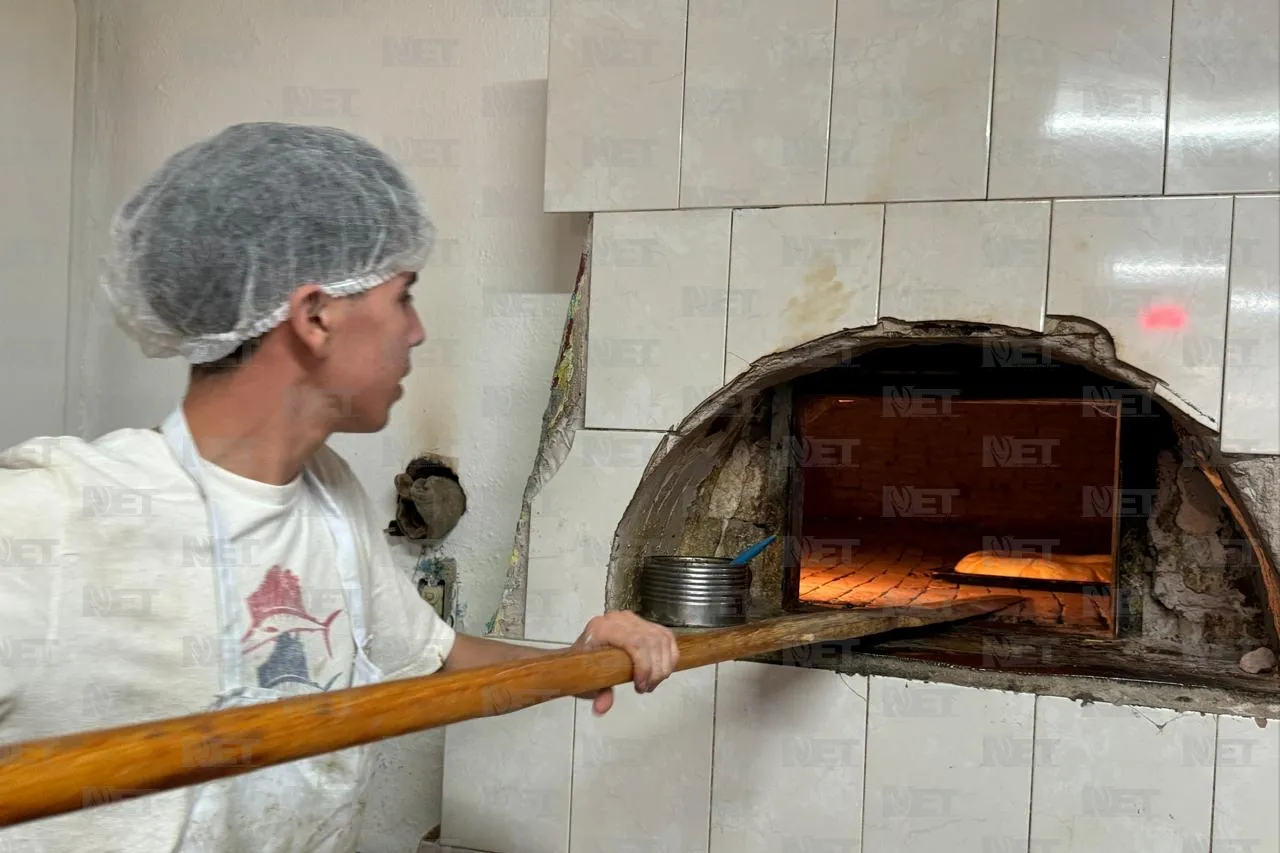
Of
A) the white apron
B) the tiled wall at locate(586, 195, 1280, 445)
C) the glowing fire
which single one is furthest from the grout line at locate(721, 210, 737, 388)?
the glowing fire

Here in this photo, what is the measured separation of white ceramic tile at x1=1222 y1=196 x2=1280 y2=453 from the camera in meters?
1.76

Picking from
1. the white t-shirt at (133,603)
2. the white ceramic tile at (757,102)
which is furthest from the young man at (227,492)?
the white ceramic tile at (757,102)

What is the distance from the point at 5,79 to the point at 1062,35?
8.11 ft

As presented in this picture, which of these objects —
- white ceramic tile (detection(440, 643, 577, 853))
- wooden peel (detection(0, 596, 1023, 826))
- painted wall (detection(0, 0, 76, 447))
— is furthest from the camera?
painted wall (detection(0, 0, 76, 447))

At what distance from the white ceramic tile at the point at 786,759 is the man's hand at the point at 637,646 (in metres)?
0.66

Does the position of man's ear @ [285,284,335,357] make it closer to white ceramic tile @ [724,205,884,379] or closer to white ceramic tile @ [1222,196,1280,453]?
white ceramic tile @ [724,205,884,379]

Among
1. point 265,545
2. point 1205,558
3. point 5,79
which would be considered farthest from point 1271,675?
point 5,79

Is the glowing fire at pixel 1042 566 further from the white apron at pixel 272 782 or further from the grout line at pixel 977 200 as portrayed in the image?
the white apron at pixel 272 782

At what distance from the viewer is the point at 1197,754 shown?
179 cm

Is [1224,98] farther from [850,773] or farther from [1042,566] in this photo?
[1042,566]

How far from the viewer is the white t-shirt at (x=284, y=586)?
1.39 m

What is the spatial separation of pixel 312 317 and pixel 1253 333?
4.70 feet

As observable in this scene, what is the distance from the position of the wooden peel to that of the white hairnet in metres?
0.53

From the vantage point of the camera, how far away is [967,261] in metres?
1.92
